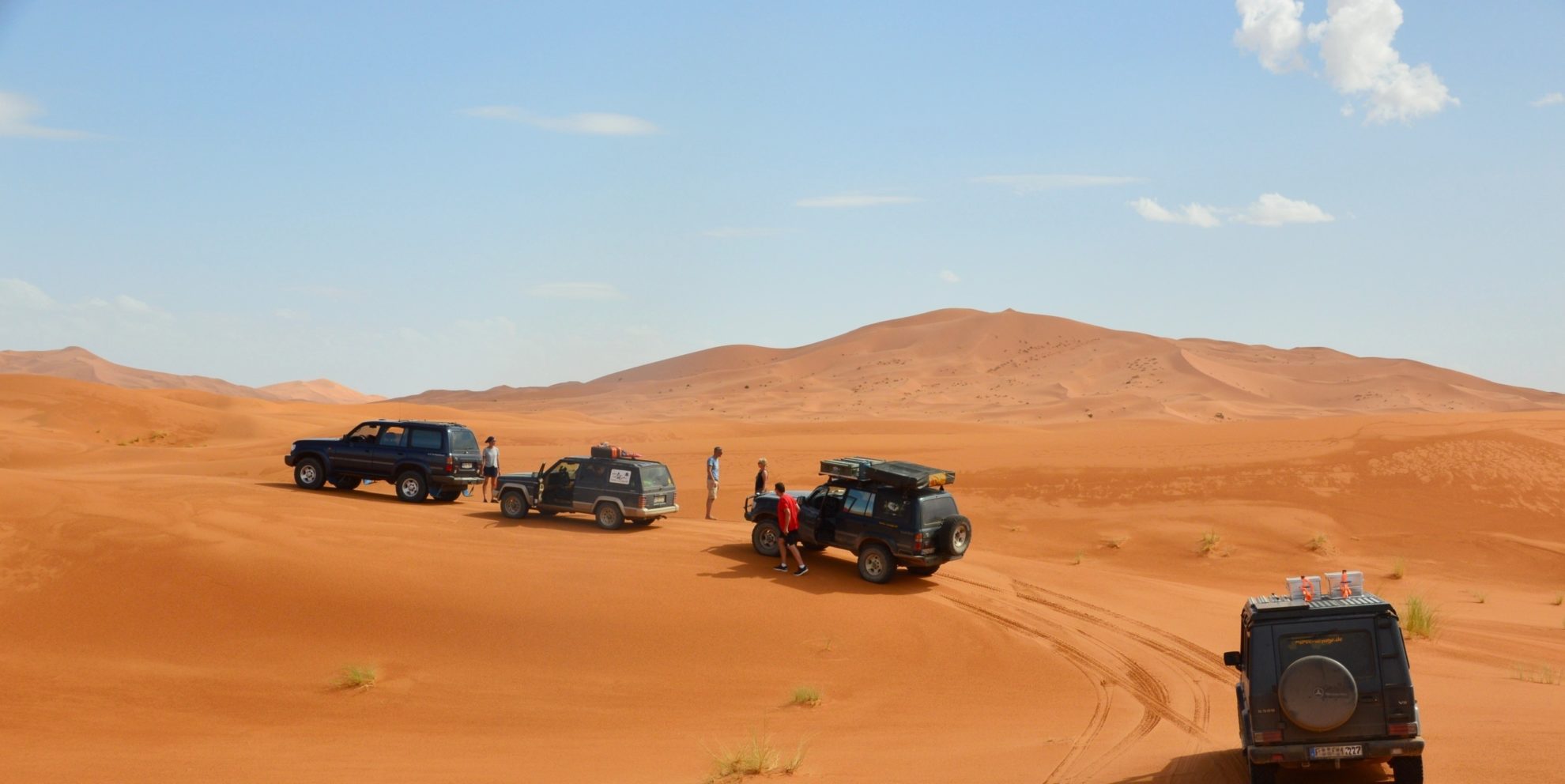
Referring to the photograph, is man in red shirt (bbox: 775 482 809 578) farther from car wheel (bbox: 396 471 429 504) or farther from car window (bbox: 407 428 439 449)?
car wheel (bbox: 396 471 429 504)

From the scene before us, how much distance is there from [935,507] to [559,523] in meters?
8.22

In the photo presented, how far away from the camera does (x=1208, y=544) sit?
2552cm

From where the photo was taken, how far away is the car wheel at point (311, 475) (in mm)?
24703

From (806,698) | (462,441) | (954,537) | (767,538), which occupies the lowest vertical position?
(806,698)

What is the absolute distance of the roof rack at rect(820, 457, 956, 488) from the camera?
711 inches

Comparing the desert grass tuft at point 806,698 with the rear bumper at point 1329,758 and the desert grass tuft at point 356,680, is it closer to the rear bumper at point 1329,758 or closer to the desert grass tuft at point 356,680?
the desert grass tuft at point 356,680

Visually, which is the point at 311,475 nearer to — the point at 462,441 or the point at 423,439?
the point at 423,439

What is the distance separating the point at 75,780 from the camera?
10.6 metres

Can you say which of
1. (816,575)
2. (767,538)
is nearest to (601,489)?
(767,538)

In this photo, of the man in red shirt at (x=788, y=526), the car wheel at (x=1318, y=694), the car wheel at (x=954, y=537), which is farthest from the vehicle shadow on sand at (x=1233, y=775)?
the man in red shirt at (x=788, y=526)

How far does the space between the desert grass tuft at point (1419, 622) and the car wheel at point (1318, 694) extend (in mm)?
9826

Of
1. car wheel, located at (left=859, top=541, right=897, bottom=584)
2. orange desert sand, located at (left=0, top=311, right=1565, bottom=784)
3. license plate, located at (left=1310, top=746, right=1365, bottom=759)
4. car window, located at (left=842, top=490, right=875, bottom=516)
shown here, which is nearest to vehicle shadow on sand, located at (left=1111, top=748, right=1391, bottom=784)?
orange desert sand, located at (left=0, top=311, right=1565, bottom=784)

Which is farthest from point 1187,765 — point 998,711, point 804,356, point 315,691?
point 804,356

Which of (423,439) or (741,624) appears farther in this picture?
(423,439)
